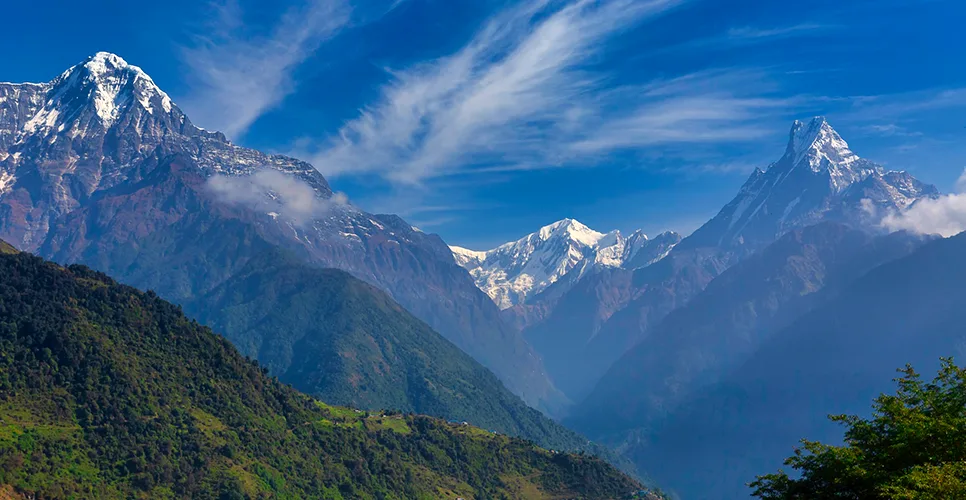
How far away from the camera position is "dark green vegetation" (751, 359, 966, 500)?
51125mm

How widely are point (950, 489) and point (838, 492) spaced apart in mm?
16200

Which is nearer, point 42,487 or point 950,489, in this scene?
point 950,489

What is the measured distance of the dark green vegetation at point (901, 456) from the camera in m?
51.1

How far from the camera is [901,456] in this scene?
60969 millimetres

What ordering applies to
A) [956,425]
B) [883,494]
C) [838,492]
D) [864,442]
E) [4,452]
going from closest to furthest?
[883,494] < [956,425] < [838,492] < [864,442] < [4,452]

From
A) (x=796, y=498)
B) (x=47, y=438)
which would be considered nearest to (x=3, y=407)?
(x=47, y=438)

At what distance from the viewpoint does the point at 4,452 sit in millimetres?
182375

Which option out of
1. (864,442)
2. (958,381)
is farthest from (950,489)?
(958,381)

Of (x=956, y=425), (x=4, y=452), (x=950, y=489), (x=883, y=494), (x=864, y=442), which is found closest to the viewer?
(x=950, y=489)

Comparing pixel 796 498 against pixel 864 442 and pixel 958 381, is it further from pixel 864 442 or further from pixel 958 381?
pixel 958 381

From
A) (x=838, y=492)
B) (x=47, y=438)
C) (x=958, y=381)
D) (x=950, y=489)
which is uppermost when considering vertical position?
(x=47, y=438)

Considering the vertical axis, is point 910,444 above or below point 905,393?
below

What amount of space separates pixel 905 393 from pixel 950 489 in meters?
33.4

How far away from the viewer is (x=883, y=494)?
5212cm
